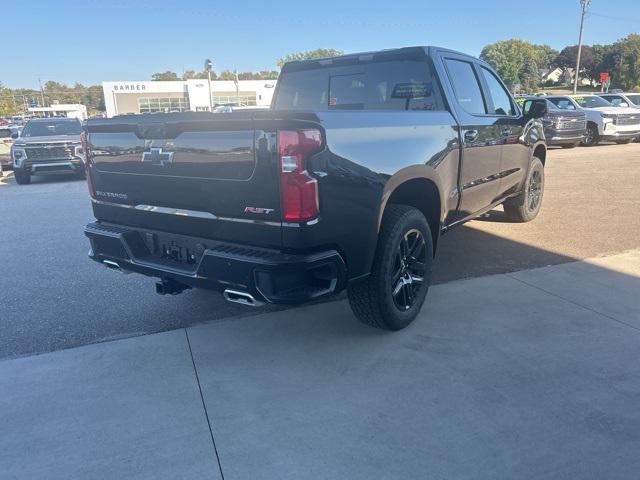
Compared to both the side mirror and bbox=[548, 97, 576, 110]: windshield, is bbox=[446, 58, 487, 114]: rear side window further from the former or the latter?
bbox=[548, 97, 576, 110]: windshield

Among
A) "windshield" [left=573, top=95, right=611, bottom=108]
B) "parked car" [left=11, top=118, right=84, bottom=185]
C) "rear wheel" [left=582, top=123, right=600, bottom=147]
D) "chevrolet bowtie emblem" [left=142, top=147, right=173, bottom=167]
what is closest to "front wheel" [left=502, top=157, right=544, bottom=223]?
"chevrolet bowtie emblem" [left=142, top=147, right=173, bottom=167]

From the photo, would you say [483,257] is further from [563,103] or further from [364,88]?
[563,103]

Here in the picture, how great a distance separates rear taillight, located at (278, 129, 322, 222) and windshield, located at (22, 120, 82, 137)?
12387 millimetres

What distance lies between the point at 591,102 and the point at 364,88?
1653 cm

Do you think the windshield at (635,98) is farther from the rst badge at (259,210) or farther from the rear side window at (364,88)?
the rst badge at (259,210)

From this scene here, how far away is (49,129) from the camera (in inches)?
518

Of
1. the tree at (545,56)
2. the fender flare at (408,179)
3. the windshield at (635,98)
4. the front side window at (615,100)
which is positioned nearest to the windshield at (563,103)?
the front side window at (615,100)

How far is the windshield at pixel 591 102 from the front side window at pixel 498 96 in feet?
47.3

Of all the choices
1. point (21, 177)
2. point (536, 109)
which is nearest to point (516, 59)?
point (21, 177)

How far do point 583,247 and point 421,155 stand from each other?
3.17 m

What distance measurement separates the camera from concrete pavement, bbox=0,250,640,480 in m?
2.39

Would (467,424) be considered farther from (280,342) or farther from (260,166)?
(260,166)

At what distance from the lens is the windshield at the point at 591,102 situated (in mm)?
17661

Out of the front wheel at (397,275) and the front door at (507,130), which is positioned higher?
the front door at (507,130)
